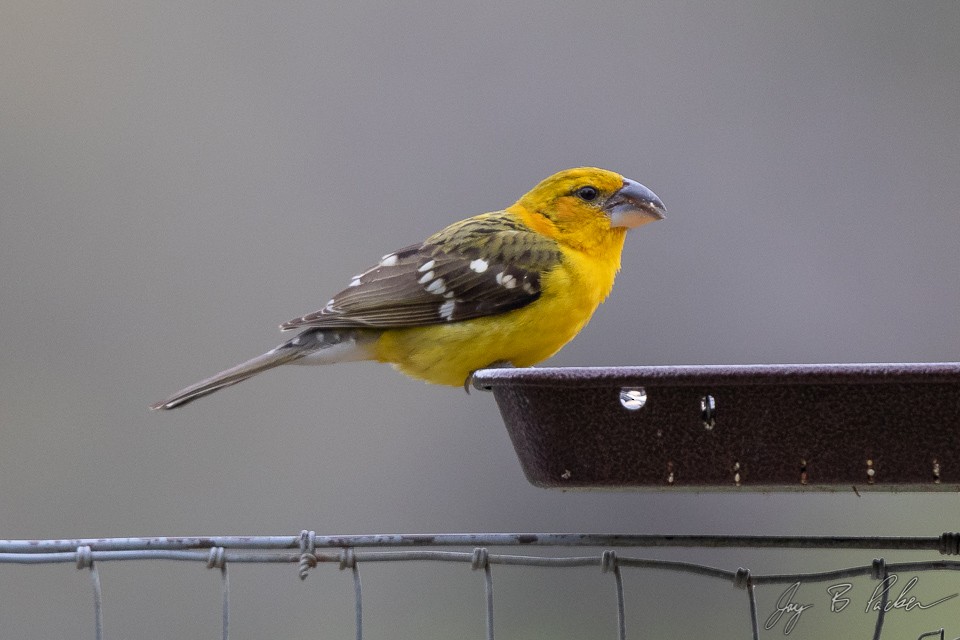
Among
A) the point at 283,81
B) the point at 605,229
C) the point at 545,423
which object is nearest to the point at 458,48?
the point at 283,81

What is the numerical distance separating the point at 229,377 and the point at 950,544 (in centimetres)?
255

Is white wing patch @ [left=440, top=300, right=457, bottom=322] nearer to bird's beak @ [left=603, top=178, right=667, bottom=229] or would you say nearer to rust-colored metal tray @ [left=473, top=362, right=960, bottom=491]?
bird's beak @ [left=603, top=178, right=667, bottom=229]

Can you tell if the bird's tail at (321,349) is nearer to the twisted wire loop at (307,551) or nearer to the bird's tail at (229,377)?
the bird's tail at (229,377)

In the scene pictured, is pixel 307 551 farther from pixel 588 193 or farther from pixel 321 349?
pixel 588 193

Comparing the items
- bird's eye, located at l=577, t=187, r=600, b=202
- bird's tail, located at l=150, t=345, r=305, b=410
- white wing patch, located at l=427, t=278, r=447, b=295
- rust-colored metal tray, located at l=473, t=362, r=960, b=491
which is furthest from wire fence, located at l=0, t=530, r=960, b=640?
bird's eye, located at l=577, t=187, r=600, b=202

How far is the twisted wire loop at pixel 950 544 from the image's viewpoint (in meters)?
2.45

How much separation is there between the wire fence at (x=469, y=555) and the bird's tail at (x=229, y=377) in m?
1.60

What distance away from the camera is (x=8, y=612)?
30.7ft

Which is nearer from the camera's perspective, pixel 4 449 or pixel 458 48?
pixel 4 449

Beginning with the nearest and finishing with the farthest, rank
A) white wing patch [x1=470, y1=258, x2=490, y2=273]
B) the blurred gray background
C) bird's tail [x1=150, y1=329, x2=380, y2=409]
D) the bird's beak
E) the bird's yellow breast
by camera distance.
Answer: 1. the bird's yellow breast
2. white wing patch [x1=470, y1=258, x2=490, y2=273]
3. bird's tail [x1=150, y1=329, x2=380, y2=409]
4. the bird's beak
5. the blurred gray background

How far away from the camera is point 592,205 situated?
474 centimetres

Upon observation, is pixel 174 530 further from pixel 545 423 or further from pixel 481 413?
pixel 545 423

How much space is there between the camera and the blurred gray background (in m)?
8.34

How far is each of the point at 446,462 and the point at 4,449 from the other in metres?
3.33
